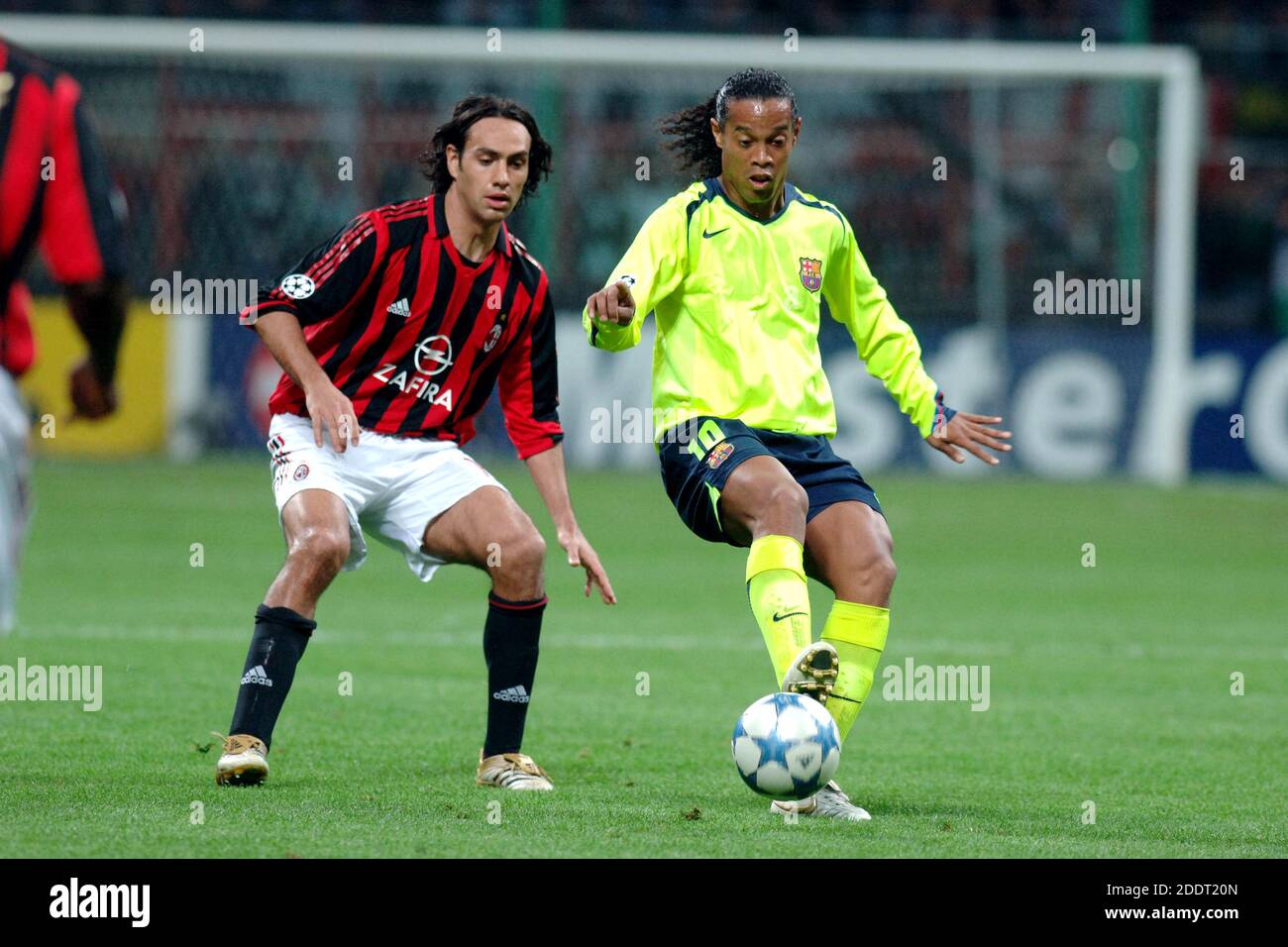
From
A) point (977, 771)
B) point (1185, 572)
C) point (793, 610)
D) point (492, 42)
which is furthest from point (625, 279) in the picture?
point (492, 42)

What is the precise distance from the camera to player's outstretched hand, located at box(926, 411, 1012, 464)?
6.04 metres

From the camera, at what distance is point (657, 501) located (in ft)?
57.1

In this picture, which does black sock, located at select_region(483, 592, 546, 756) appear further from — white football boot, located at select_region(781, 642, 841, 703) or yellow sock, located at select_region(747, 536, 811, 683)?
white football boot, located at select_region(781, 642, 841, 703)

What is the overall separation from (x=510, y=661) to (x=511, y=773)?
14.6 inches

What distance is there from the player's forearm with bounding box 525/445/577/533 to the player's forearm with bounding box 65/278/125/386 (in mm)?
2290

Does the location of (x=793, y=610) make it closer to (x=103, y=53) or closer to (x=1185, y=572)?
(x=1185, y=572)

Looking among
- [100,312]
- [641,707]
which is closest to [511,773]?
[641,707]

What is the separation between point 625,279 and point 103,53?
47.7 feet

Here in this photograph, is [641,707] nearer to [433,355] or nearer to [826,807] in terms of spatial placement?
[433,355]

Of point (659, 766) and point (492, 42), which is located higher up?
point (492, 42)

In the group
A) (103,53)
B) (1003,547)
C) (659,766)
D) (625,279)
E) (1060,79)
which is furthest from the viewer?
(1060,79)

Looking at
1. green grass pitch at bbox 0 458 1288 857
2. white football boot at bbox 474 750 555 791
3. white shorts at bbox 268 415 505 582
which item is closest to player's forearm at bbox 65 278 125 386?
green grass pitch at bbox 0 458 1288 857

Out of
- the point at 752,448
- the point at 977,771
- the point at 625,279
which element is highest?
the point at 625,279

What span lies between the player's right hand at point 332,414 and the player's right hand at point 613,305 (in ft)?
2.61
